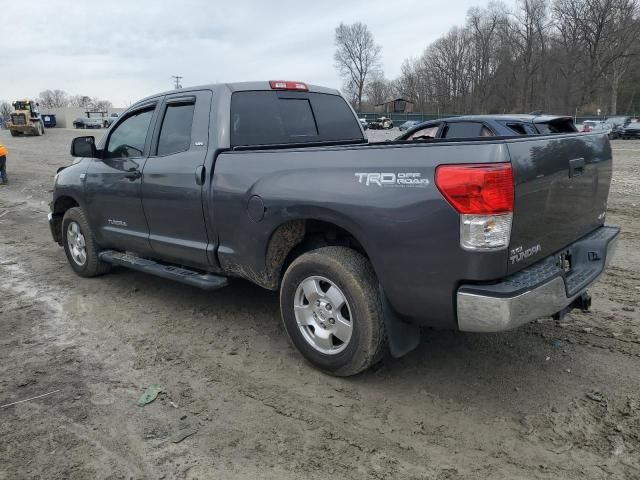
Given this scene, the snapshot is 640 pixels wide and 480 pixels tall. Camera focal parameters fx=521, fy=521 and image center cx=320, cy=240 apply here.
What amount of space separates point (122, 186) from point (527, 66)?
287 feet

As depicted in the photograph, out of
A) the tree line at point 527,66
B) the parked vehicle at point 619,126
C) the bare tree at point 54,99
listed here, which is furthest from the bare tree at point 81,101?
the parked vehicle at point 619,126

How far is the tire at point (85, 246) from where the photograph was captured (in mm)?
5805

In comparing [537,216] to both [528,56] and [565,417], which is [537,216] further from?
[528,56]

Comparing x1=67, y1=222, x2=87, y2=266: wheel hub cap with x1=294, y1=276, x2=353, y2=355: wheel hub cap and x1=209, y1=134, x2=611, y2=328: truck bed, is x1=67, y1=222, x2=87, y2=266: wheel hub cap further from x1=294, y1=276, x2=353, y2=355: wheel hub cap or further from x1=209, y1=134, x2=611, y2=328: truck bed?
x1=294, y1=276, x2=353, y2=355: wheel hub cap

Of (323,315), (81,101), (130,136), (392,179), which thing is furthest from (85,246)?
(81,101)

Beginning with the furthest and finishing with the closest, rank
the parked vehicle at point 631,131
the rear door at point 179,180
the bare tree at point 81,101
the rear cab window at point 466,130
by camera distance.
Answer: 1. the bare tree at point 81,101
2. the parked vehicle at point 631,131
3. the rear cab window at point 466,130
4. the rear door at point 179,180

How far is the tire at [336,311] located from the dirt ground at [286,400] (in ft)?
0.77

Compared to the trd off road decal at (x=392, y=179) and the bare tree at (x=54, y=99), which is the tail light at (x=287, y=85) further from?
the bare tree at (x=54, y=99)

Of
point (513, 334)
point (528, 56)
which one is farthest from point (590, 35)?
point (513, 334)

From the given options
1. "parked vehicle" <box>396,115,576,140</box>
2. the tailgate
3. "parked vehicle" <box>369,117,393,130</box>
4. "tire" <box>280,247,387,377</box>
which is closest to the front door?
"tire" <box>280,247,387,377</box>

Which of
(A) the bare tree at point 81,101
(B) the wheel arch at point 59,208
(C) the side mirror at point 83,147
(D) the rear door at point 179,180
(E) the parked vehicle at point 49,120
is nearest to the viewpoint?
(D) the rear door at point 179,180

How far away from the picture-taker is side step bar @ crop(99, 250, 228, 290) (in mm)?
4297

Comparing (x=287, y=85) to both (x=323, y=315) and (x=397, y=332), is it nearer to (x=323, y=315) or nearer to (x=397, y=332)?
(x=323, y=315)

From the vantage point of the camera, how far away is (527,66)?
81062 mm
